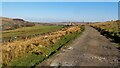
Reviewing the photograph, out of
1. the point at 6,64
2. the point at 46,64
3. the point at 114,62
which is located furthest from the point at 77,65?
the point at 6,64

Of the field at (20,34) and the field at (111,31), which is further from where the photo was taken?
the field at (20,34)

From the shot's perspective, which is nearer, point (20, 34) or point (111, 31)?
point (111, 31)

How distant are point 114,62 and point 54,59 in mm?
4502

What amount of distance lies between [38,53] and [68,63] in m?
5.13

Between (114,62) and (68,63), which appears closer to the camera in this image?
(68,63)

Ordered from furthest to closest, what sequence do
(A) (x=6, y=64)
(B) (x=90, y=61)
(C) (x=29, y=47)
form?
(C) (x=29, y=47)
(B) (x=90, y=61)
(A) (x=6, y=64)

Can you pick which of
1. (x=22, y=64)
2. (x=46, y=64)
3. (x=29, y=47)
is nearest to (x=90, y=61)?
(x=46, y=64)

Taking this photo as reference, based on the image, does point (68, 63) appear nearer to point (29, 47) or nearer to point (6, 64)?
point (6, 64)

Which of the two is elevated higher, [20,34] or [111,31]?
[111,31]

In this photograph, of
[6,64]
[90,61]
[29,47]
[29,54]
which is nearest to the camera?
[6,64]

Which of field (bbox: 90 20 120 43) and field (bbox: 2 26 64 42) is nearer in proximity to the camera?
field (bbox: 90 20 120 43)

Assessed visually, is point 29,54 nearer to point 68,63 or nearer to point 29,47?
point 29,47

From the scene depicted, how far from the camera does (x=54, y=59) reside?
20734 millimetres

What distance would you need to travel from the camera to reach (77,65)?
1858 cm
